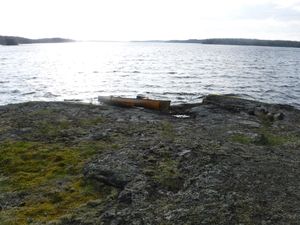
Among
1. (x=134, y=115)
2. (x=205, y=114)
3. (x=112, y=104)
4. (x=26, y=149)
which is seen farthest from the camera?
(x=112, y=104)

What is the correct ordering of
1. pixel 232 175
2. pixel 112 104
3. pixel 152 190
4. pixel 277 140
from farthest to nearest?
pixel 112 104 < pixel 277 140 < pixel 232 175 < pixel 152 190

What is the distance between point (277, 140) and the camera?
15.9 meters

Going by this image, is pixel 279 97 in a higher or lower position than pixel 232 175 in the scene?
lower

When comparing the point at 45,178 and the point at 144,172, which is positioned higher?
the point at 144,172

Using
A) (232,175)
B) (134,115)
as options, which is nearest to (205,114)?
(134,115)

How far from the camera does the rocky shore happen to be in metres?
9.43

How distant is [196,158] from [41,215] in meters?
4.89

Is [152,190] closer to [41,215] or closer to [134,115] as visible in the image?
[41,215]

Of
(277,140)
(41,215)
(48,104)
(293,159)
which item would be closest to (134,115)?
(48,104)

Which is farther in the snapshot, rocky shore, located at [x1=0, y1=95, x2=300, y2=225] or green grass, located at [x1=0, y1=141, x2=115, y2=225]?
green grass, located at [x1=0, y1=141, x2=115, y2=225]

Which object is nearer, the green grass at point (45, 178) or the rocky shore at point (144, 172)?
the rocky shore at point (144, 172)

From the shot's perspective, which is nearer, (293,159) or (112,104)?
(293,159)

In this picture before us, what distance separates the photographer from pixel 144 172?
37.4 ft

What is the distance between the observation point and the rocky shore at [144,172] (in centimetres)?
943
